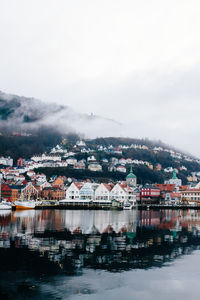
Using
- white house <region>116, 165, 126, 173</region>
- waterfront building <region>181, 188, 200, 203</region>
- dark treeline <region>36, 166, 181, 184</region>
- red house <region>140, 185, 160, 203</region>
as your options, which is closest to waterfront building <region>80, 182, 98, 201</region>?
red house <region>140, 185, 160, 203</region>

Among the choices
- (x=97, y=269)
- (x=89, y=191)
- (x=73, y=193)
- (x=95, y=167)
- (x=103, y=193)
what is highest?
(x=95, y=167)

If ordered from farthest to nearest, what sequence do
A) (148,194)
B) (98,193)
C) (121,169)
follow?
(121,169) → (148,194) → (98,193)

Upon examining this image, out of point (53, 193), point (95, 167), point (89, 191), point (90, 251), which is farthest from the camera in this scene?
point (95, 167)

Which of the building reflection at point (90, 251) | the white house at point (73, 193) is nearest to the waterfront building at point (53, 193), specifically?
the white house at point (73, 193)

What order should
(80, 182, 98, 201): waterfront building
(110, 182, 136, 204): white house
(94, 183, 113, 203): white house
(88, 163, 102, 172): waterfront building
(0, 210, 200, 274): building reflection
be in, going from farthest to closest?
(88, 163, 102, 172): waterfront building → (94, 183, 113, 203): white house → (80, 182, 98, 201): waterfront building → (110, 182, 136, 204): white house → (0, 210, 200, 274): building reflection

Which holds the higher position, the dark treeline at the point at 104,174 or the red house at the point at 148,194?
the dark treeline at the point at 104,174

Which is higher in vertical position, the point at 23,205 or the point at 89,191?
the point at 89,191

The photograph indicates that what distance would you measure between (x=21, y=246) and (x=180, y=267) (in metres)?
9.37

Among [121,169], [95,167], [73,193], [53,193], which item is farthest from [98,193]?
[121,169]

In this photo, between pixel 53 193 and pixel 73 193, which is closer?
pixel 73 193

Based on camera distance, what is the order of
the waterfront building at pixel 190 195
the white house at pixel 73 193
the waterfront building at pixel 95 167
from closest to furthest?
the white house at pixel 73 193 < the waterfront building at pixel 190 195 < the waterfront building at pixel 95 167

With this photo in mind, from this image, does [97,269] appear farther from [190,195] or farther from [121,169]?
[121,169]

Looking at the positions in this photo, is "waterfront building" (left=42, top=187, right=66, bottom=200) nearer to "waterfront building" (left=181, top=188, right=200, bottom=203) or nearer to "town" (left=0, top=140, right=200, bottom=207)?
"town" (left=0, top=140, right=200, bottom=207)

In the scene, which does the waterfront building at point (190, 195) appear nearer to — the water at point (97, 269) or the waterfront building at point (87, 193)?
the waterfront building at point (87, 193)
